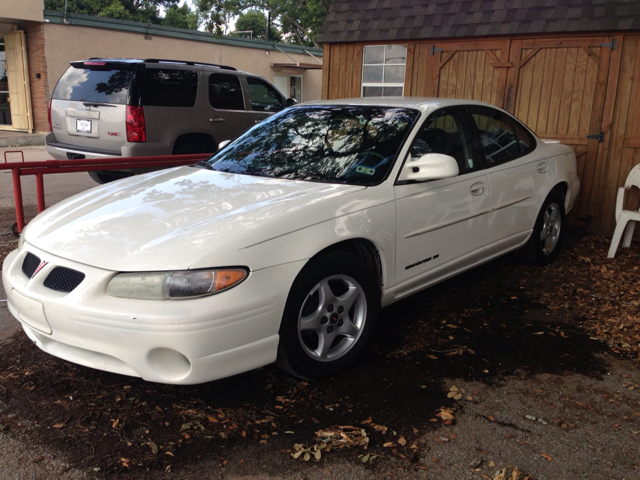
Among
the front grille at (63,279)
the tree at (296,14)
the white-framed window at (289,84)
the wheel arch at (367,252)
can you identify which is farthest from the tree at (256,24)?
the front grille at (63,279)

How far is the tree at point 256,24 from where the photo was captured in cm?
5444

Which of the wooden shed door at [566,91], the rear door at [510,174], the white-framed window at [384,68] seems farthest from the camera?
the white-framed window at [384,68]

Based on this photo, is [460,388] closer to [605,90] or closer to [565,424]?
[565,424]

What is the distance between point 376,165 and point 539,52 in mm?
4592

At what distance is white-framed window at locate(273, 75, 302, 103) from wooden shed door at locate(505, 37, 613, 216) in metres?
20.9

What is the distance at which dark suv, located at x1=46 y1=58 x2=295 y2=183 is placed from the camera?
7.92 meters

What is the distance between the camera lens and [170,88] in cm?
838

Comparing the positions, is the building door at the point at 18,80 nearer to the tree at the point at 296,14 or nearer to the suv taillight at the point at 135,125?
the suv taillight at the point at 135,125

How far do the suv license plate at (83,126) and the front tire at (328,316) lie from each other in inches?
234

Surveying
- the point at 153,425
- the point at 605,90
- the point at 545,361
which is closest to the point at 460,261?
the point at 545,361

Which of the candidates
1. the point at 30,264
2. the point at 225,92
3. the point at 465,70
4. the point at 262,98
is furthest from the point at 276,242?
the point at 262,98

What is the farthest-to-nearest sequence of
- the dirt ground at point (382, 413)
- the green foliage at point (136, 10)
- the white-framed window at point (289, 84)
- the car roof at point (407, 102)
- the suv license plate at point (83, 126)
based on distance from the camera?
1. the green foliage at point (136, 10)
2. the white-framed window at point (289, 84)
3. the suv license plate at point (83, 126)
4. the car roof at point (407, 102)
5. the dirt ground at point (382, 413)

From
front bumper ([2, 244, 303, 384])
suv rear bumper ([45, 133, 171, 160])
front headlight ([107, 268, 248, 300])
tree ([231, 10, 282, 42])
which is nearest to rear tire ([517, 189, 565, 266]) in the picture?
front bumper ([2, 244, 303, 384])

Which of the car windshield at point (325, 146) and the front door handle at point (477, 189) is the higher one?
the car windshield at point (325, 146)
